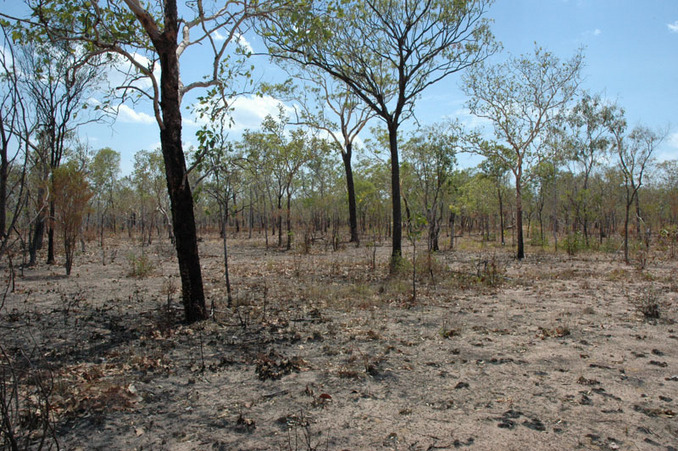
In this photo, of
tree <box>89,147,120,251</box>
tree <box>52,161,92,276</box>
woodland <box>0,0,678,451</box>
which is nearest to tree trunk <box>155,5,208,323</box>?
woodland <box>0,0,678,451</box>

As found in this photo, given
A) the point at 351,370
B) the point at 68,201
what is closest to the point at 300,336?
the point at 351,370

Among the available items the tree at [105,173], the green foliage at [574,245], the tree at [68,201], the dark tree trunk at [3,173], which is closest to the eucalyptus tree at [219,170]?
the dark tree trunk at [3,173]

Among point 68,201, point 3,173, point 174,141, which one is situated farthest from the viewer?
point 68,201

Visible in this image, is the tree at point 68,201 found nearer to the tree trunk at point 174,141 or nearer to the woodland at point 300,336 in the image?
the woodland at point 300,336

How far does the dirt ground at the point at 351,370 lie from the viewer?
3.24 m

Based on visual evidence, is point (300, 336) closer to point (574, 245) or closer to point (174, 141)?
point (174, 141)

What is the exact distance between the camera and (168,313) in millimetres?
6633

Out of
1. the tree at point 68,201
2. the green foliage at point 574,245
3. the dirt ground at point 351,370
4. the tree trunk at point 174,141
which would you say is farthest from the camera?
the green foliage at point 574,245

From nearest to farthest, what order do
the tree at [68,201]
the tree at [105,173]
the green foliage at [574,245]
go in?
the tree at [68,201]
the green foliage at [574,245]
the tree at [105,173]

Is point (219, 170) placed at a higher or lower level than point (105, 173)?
lower

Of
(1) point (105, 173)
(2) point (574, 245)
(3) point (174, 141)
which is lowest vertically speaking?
(2) point (574, 245)

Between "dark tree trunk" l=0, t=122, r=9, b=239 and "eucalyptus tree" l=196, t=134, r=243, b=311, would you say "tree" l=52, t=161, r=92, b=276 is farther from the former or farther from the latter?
"dark tree trunk" l=0, t=122, r=9, b=239

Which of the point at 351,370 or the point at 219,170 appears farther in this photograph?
the point at 219,170

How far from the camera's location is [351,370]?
14.9ft
